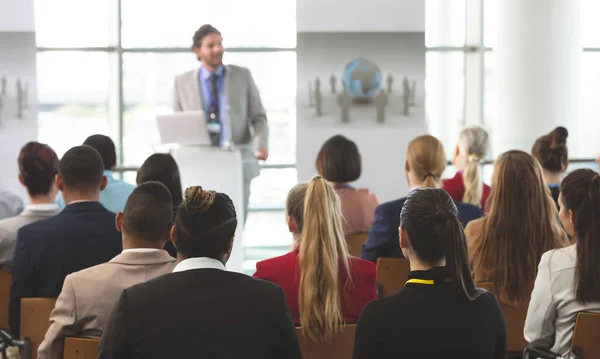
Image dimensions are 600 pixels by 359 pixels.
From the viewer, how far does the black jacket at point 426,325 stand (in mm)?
2391

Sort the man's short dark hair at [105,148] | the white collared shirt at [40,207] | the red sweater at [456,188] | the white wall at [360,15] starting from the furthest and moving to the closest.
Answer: the white wall at [360,15] → the red sweater at [456,188] → the man's short dark hair at [105,148] → the white collared shirt at [40,207]

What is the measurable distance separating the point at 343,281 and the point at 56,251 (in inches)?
47.1

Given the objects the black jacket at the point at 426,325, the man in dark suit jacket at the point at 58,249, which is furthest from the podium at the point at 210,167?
the black jacket at the point at 426,325

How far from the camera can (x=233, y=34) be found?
9.03 meters

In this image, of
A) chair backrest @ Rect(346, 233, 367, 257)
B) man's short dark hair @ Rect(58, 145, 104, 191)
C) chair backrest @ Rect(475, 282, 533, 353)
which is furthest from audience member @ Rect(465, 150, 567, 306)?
man's short dark hair @ Rect(58, 145, 104, 191)

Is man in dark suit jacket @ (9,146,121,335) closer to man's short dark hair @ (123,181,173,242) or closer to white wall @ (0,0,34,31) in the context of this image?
man's short dark hair @ (123,181,173,242)

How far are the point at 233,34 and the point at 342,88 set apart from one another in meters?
1.35

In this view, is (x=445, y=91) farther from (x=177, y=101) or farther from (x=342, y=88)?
(x=177, y=101)

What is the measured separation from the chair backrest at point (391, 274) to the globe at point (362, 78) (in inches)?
169

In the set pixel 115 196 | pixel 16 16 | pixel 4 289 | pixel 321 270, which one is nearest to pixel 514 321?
pixel 321 270

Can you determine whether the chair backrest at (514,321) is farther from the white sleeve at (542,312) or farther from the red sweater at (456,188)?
the red sweater at (456,188)

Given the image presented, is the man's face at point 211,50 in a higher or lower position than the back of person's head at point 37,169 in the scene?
higher

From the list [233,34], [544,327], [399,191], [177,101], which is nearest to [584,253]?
[544,327]

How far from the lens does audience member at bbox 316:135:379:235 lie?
5320 mm
